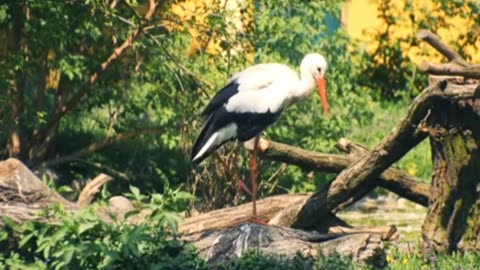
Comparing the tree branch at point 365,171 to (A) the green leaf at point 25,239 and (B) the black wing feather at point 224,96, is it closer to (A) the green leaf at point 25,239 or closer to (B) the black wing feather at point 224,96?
(B) the black wing feather at point 224,96

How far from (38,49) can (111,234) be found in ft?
14.6

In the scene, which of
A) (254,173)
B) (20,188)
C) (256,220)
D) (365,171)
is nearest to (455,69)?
(365,171)

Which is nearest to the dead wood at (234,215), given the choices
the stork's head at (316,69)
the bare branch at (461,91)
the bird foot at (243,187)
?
the bird foot at (243,187)

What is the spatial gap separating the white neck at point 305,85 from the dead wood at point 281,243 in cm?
169

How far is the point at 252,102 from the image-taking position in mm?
10500

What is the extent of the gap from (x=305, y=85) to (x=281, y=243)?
192 cm

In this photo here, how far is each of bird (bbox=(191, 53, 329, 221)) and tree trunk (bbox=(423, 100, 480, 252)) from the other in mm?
1382

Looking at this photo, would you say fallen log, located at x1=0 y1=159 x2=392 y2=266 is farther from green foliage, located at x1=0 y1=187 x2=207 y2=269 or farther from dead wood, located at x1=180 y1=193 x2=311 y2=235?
dead wood, located at x1=180 y1=193 x2=311 y2=235

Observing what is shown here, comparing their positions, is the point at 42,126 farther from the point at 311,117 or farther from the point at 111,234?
the point at 111,234

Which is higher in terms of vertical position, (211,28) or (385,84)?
(211,28)

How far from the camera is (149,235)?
27.8 ft

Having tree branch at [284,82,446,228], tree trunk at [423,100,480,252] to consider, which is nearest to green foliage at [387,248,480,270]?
tree trunk at [423,100,480,252]

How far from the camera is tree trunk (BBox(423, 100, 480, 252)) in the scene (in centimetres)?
923

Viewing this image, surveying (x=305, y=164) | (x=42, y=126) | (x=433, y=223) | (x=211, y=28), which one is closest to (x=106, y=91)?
(x=42, y=126)
